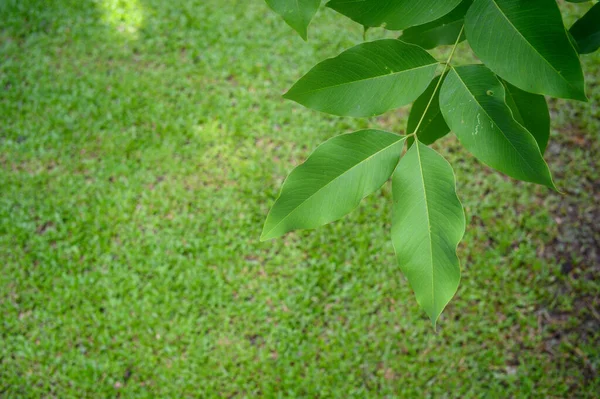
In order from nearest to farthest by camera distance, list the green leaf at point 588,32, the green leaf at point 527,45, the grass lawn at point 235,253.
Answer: the green leaf at point 527,45
the green leaf at point 588,32
the grass lawn at point 235,253

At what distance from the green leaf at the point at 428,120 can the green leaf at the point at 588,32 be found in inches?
11.0

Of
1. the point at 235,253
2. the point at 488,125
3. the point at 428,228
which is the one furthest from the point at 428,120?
the point at 235,253

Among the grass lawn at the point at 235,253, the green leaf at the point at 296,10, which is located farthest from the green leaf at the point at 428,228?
the grass lawn at the point at 235,253

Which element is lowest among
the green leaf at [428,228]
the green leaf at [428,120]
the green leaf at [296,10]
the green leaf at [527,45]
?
the green leaf at [428,228]

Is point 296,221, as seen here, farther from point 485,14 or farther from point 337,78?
point 485,14

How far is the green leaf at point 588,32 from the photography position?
0.99 m

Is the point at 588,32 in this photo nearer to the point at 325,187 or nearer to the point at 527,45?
the point at 527,45

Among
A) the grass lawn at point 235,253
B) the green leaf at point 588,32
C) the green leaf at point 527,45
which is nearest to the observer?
the green leaf at point 527,45

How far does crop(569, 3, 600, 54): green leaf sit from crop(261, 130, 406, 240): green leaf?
47cm

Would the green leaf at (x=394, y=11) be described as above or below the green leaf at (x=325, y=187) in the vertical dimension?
above

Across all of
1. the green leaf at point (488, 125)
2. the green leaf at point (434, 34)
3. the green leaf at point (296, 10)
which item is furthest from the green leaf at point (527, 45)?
the green leaf at point (296, 10)

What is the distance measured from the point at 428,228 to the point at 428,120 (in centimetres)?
28

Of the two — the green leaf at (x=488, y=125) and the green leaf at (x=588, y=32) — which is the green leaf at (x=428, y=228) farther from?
the green leaf at (x=588, y=32)

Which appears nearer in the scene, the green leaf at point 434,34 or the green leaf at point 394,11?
the green leaf at point 394,11
